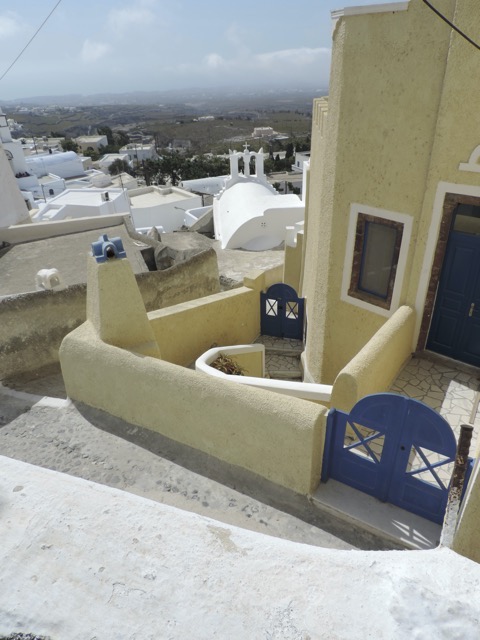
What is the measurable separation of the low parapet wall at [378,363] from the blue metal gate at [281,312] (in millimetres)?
4218

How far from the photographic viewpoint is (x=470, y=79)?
17.7ft

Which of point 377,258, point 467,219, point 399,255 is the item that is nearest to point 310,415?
point 399,255

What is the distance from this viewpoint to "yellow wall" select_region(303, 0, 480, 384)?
5547mm

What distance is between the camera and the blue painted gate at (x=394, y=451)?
4.33m

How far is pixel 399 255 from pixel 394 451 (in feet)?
11.5

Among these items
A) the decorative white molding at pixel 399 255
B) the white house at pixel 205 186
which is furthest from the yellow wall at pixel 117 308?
the white house at pixel 205 186

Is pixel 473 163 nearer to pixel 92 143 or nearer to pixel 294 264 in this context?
pixel 294 264

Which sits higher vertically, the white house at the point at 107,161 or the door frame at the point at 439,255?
the door frame at the point at 439,255

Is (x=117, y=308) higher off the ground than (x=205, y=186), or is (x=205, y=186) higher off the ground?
(x=117, y=308)

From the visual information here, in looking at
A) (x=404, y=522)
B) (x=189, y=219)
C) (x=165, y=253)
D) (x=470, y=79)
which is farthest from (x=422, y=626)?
(x=189, y=219)

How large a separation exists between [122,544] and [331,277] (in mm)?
6819

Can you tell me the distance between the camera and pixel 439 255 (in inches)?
263

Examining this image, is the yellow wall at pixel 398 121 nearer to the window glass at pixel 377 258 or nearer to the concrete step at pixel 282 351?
the window glass at pixel 377 258

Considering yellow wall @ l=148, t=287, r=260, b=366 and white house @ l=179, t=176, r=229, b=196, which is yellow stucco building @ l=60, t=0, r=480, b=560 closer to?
yellow wall @ l=148, t=287, r=260, b=366
